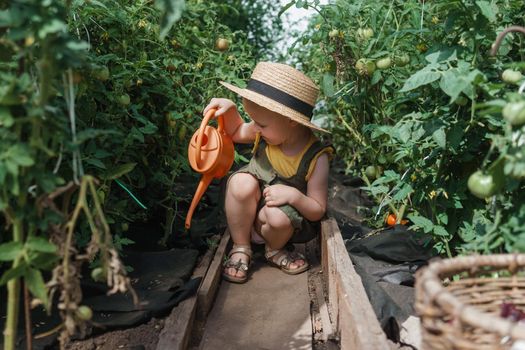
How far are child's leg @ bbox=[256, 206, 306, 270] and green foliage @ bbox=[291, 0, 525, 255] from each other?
47 centimetres

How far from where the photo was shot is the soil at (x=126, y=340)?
1.97m

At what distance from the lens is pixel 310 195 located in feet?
9.09

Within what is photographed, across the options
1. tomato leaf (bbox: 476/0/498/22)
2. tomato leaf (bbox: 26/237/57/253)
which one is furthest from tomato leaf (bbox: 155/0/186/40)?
tomato leaf (bbox: 476/0/498/22)

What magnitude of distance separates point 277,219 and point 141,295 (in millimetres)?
709

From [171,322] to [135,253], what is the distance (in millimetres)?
695

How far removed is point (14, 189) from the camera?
4.24 ft

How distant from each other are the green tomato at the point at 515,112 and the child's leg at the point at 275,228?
137 centimetres

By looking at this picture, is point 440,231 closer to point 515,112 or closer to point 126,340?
point 515,112

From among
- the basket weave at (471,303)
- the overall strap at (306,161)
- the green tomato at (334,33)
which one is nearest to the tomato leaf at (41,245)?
the basket weave at (471,303)

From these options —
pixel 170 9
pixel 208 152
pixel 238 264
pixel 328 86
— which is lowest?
pixel 238 264

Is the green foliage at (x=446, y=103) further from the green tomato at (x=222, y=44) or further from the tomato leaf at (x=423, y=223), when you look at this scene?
the green tomato at (x=222, y=44)

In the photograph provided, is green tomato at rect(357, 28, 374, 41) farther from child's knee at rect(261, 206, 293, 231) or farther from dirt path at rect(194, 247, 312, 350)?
dirt path at rect(194, 247, 312, 350)

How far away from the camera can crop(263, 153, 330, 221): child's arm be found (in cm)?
267

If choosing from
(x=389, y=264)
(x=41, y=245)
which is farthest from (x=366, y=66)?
(x=41, y=245)
